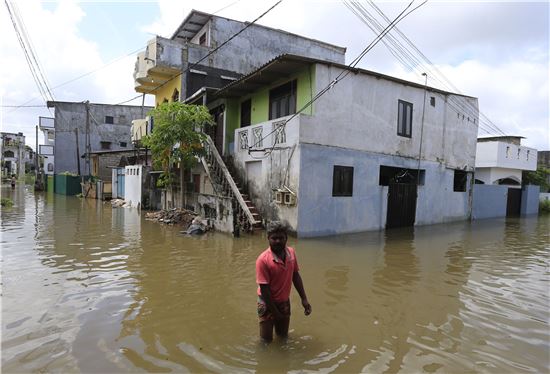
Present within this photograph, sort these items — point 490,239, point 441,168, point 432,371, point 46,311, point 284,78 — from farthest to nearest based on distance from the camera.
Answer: point 441,168 < point 284,78 < point 490,239 < point 46,311 < point 432,371

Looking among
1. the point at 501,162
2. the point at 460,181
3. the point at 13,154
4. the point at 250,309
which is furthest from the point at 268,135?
the point at 13,154

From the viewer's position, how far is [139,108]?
41.8 meters

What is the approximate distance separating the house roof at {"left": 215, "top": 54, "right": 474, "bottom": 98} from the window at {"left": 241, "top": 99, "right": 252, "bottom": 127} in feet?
1.45

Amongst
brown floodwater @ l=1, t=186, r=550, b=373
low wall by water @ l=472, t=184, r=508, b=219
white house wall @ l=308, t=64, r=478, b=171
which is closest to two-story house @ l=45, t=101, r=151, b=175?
white house wall @ l=308, t=64, r=478, b=171

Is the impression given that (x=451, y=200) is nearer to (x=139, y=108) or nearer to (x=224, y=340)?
(x=224, y=340)

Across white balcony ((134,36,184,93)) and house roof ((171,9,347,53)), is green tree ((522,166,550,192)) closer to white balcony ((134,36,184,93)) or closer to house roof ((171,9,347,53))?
house roof ((171,9,347,53))

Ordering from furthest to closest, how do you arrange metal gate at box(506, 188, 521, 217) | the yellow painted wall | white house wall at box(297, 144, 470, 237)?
metal gate at box(506, 188, 521, 217) → the yellow painted wall → white house wall at box(297, 144, 470, 237)

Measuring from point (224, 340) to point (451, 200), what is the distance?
1651cm

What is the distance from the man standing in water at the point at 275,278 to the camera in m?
3.68

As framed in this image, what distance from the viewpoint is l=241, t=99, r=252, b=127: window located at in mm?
16359

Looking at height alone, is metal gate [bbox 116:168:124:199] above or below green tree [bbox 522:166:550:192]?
below

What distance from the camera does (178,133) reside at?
45.9 feet

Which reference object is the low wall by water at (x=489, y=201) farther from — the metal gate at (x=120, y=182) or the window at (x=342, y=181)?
the metal gate at (x=120, y=182)

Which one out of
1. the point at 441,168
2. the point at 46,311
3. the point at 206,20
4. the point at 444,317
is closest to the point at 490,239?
the point at 441,168
